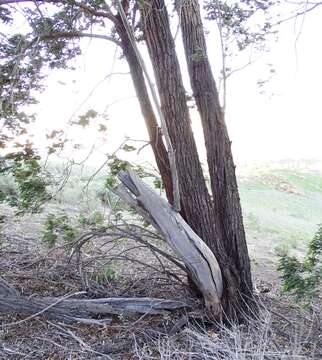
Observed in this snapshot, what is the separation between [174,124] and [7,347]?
2.53 metres

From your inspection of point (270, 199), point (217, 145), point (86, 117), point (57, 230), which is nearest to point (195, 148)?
point (217, 145)

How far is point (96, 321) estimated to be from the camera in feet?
13.8

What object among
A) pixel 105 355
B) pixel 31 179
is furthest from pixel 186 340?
pixel 31 179

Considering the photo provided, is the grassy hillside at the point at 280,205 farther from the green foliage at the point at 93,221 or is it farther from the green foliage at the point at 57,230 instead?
the green foliage at the point at 57,230

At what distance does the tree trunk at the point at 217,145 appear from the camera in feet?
14.9

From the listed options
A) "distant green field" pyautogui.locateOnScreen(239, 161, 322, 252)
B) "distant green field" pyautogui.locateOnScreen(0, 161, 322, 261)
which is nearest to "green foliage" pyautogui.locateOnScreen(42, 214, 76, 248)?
"distant green field" pyautogui.locateOnScreen(0, 161, 322, 261)

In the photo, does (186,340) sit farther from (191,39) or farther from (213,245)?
(191,39)

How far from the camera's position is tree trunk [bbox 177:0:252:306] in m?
4.54

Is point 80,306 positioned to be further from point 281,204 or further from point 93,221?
point 281,204

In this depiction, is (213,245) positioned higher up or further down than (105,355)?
higher up

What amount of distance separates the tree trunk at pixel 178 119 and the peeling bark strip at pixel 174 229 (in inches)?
9.7

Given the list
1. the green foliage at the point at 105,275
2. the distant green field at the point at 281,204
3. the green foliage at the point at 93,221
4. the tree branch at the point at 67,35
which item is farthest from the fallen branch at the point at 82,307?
the distant green field at the point at 281,204

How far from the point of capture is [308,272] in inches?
153

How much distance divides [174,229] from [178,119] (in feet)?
3.58
